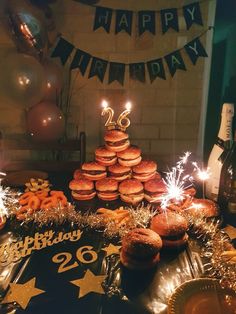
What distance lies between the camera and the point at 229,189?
2037 millimetres

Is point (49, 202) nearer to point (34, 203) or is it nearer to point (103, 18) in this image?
point (34, 203)

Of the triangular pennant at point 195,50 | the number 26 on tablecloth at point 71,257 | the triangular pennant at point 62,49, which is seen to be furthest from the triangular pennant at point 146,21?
the number 26 on tablecloth at point 71,257

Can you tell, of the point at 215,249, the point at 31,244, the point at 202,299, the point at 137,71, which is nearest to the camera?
the point at 202,299

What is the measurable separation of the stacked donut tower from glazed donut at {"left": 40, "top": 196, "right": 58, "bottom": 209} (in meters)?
0.14

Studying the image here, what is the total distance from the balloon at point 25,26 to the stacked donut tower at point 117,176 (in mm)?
847

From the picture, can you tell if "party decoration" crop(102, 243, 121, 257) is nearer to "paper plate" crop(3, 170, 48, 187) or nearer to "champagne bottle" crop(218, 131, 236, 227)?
"champagne bottle" crop(218, 131, 236, 227)

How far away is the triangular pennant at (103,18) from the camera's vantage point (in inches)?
116

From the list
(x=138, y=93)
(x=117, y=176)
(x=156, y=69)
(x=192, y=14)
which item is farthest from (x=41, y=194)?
(x=192, y=14)

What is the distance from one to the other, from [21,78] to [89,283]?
1.52 metres

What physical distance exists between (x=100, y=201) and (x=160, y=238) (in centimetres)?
65

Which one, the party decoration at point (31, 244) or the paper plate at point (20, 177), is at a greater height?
the paper plate at point (20, 177)

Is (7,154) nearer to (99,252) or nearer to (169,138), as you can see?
(169,138)

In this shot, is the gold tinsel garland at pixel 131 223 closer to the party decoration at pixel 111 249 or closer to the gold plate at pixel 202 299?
the party decoration at pixel 111 249

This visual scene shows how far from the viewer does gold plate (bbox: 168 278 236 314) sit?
1.18 meters
